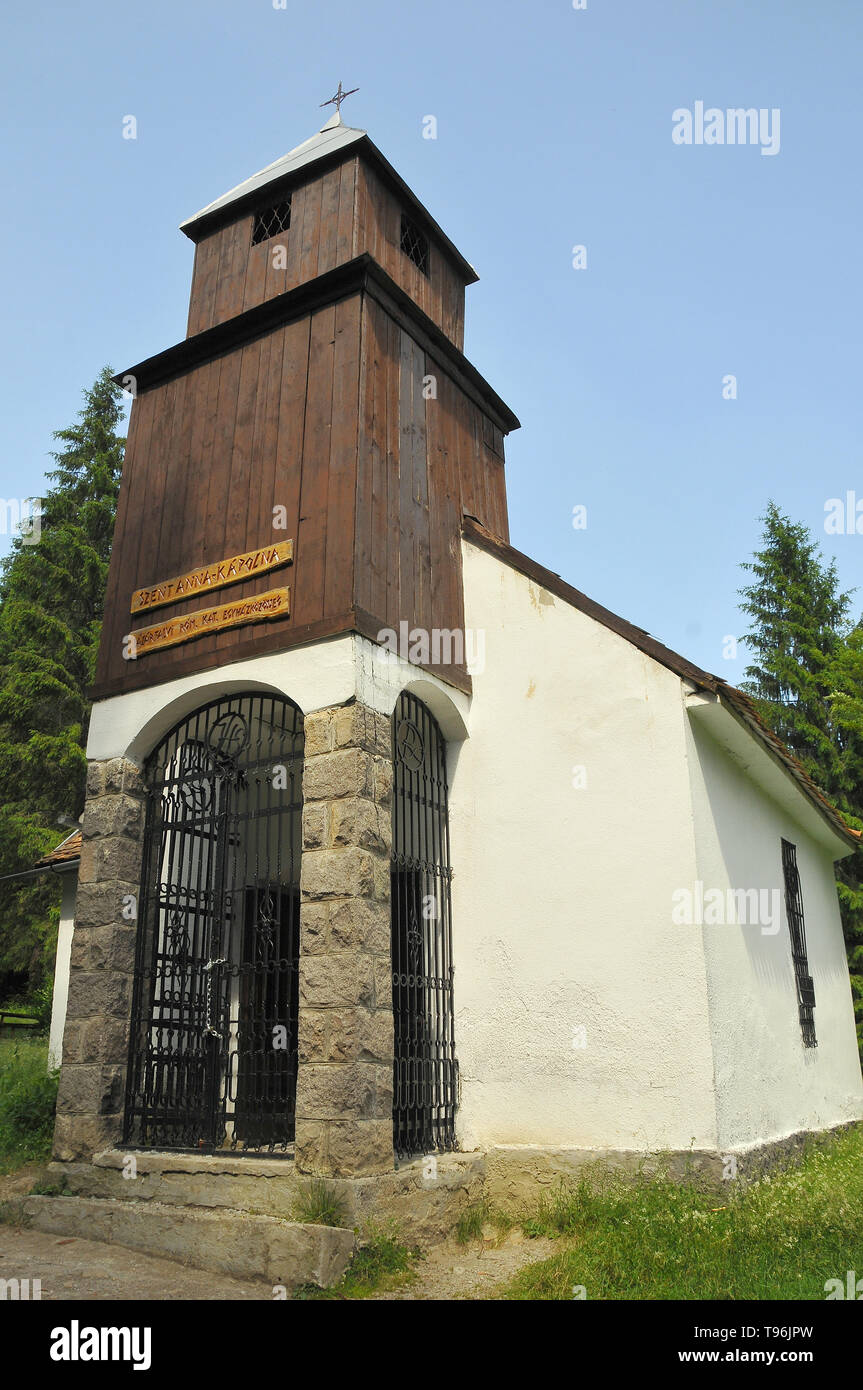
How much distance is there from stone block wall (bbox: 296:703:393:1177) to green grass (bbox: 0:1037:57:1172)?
13.4ft

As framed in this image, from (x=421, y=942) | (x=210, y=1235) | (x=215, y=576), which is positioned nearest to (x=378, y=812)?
(x=421, y=942)

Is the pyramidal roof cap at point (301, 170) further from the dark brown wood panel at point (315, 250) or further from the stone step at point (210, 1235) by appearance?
the stone step at point (210, 1235)

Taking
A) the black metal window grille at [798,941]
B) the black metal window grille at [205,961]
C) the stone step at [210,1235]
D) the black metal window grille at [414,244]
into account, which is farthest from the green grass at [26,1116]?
the black metal window grille at [414,244]

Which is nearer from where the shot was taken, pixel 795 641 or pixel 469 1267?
pixel 469 1267

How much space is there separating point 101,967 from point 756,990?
526 cm

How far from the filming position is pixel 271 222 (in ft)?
30.7

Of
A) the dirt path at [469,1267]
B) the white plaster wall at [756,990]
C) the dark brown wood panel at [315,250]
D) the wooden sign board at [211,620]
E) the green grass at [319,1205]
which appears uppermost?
the dark brown wood panel at [315,250]

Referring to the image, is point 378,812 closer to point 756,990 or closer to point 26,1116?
point 756,990

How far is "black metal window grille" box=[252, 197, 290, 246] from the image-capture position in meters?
9.24

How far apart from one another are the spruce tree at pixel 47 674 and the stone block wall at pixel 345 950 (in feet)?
Result: 50.9

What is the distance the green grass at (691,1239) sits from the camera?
5.05 meters
